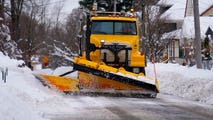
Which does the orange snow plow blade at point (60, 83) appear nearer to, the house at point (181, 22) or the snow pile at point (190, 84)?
the snow pile at point (190, 84)

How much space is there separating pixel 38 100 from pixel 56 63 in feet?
113

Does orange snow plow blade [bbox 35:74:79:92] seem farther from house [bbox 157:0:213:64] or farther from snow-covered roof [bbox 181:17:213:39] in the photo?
snow-covered roof [bbox 181:17:213:39]

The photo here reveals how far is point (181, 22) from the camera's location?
165 ft

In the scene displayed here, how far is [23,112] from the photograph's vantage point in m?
7.63

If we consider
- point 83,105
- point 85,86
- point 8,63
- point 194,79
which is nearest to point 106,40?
point 85,86

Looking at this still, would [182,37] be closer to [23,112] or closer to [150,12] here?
[150,12]

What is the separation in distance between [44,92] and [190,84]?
505cm

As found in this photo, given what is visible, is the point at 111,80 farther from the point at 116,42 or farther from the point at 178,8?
the point at 178,8

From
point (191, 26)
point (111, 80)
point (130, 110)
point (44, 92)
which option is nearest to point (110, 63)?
point (111, 80)

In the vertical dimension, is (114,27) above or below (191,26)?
below

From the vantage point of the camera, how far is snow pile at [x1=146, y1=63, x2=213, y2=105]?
13680mm

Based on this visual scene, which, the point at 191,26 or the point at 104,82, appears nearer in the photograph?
the point at 104,82

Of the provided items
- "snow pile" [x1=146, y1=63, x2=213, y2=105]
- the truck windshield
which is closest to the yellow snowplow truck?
the truck windshield

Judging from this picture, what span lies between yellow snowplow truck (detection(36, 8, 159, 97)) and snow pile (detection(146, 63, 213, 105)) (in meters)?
1.35
